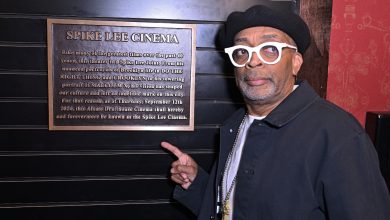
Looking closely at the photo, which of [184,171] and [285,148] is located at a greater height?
[285,148]

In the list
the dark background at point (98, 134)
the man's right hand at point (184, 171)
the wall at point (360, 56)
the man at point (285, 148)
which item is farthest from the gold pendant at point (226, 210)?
the wall at point (360, 56)

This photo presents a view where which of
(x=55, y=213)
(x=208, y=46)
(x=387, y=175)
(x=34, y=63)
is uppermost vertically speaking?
(x=208, y=46)

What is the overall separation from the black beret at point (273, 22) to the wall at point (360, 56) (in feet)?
1.93

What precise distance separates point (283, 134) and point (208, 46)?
3.13 feet

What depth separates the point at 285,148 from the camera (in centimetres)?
137

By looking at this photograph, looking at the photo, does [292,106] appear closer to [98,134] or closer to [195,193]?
[195,193]

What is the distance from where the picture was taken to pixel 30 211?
215 cm

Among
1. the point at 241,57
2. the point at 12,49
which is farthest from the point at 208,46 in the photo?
the point at 12,49

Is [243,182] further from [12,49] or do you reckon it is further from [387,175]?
[12,49]

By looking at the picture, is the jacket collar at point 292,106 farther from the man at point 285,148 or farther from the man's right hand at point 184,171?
the man's right hand at point 184,171

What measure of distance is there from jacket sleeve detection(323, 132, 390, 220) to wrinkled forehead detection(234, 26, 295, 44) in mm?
518

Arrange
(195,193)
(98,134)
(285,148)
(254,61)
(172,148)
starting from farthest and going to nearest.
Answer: (98,134) < (172,148) < (195,193) < (254,61) < (285,148)

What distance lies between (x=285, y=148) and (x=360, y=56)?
105cm

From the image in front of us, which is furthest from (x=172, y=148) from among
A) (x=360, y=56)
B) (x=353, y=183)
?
(x=360, y=56)
